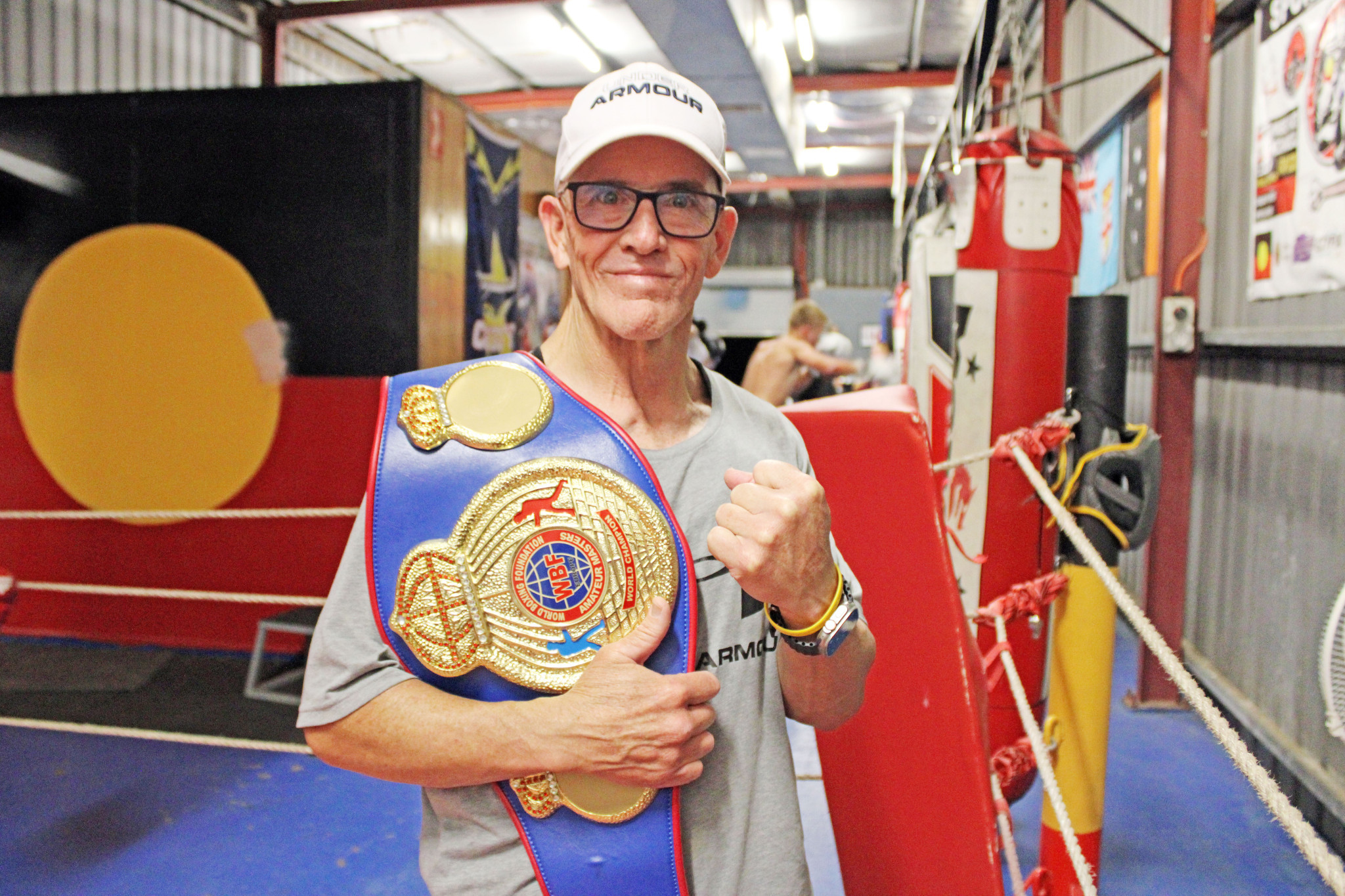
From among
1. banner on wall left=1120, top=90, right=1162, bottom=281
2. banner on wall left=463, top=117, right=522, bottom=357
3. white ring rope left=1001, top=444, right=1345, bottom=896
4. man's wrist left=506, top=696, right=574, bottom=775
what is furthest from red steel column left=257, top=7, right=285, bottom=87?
white ring rope left=1001, top=444, right=1345, bottom=896

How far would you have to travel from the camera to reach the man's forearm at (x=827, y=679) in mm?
933

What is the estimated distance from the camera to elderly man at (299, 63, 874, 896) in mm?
844

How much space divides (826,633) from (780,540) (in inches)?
4.8

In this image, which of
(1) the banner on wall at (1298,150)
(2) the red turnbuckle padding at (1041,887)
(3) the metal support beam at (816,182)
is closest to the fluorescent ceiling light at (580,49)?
(3) the metal support beam at (816,182)

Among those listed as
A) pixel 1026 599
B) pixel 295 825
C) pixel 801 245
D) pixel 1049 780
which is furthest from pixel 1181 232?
pixel 801 245

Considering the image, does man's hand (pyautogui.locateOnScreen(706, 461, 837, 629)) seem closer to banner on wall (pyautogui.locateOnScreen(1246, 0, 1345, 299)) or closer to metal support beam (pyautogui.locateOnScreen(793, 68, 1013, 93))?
banner on wall (pyautogui.locateOnScreen(1246, 0, 1345, 299))

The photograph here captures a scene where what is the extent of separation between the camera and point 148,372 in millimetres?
3795

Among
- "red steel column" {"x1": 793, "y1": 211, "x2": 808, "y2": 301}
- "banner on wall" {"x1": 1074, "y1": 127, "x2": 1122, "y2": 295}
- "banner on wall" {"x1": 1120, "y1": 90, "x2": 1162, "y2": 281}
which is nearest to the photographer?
"banner on wall" {"x1": 1120, "y1": 90, "x2": 1162, "y2": 281}

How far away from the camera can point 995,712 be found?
2.36m

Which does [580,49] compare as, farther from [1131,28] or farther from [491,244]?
[1131,28]

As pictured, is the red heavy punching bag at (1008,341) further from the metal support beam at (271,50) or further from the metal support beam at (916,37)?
the metal support beam at (271,50)

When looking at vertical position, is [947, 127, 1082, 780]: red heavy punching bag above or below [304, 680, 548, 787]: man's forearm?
above

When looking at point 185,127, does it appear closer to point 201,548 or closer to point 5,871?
point 201,548

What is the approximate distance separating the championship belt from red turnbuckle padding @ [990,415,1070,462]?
3.88ft
